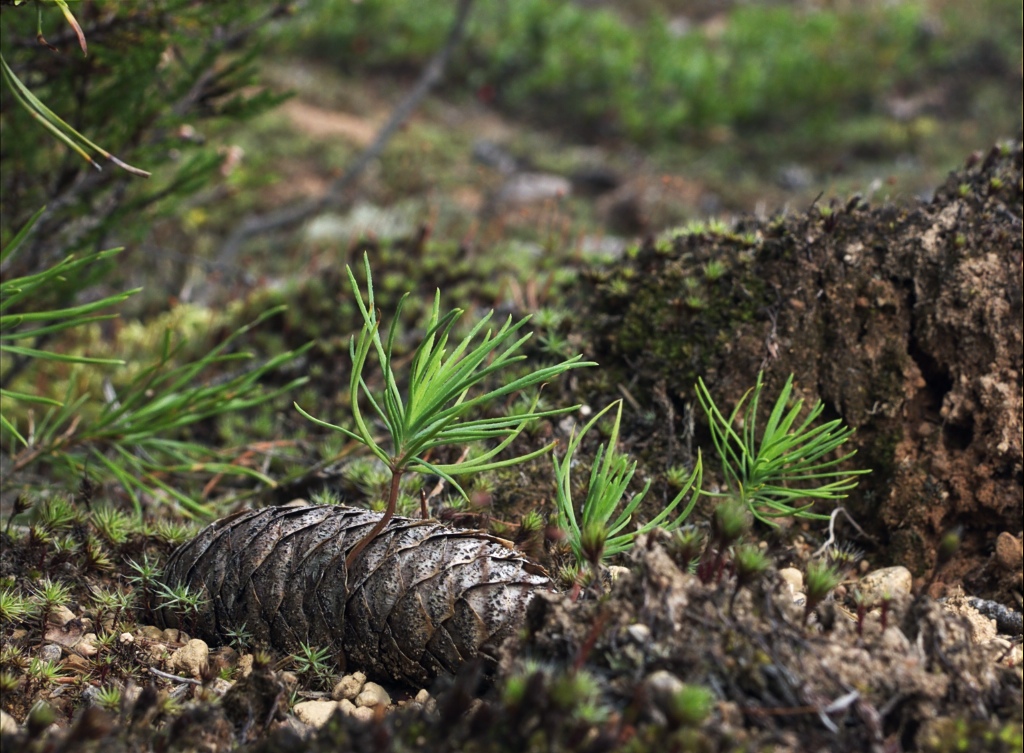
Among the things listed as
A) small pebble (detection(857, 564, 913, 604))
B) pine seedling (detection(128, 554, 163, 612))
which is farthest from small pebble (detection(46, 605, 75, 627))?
small pebble (detection(857, 564, 913, 604))

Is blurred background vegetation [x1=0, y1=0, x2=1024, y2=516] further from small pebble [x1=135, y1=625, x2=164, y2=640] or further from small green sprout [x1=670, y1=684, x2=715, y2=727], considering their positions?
small green sprout [x1=670, y1=684, x2=715, y2=727]

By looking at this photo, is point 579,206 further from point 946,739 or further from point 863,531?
point 946,739

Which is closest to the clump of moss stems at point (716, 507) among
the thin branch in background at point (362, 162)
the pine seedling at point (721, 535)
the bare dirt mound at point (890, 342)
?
the pine seedling at point (721, 535)

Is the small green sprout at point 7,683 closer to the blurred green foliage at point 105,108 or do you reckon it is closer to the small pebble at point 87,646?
the small pebble at point 87,646

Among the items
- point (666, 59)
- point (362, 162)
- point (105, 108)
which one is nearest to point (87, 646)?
point (105, 108)

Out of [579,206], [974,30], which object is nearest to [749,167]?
[579,206]
